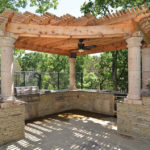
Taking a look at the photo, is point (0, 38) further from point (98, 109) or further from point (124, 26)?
point (98, 109)

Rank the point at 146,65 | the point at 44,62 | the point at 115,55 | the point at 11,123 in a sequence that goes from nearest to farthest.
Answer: the point at 11,123 → the point at 146,65 → the point at 115,55 → the point at 44,62

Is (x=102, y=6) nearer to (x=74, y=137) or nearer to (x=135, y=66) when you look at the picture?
(x=135, y=66)

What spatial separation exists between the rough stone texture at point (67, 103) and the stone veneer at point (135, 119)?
9.65 ft

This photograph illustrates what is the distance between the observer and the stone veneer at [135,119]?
5.07m

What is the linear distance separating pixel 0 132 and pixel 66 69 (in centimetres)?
2018

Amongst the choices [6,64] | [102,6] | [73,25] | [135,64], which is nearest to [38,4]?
[102,6]

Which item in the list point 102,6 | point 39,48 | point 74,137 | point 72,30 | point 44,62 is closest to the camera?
point 72,30

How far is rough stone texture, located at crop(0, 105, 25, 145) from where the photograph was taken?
473 centimetres

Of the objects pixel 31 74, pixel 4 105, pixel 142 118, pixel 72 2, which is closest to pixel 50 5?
pixel 72 2

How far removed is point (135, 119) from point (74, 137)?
7.53 ft

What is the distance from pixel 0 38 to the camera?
16.0 ft

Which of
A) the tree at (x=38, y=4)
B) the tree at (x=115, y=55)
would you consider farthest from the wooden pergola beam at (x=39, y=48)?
the tree at (x=38, y=4)

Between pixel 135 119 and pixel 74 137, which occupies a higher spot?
pixel 135 119

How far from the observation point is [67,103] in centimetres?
1016
